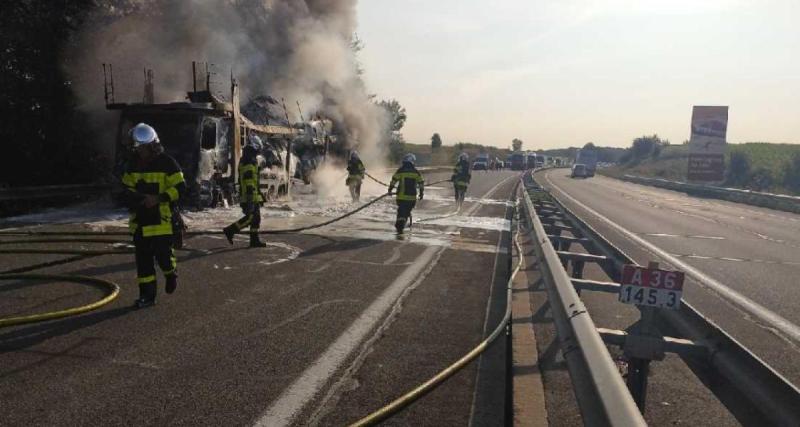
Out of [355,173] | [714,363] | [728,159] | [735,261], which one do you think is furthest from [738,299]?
[728,159]

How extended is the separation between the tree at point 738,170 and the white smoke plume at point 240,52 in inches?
1615

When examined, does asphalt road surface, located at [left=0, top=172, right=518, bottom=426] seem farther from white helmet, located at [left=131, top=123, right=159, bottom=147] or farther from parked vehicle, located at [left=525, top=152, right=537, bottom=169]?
parked vehicle, located at [left=525, top=152, right=537, bottom=169]

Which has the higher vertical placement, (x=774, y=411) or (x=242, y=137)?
(x=242, y=137)

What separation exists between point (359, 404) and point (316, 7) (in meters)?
34.2

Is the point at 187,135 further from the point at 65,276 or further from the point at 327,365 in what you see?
the point at 327,365

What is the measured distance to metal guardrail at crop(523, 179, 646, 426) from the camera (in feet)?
6.93

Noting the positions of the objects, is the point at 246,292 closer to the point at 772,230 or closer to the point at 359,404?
the point at 359,404

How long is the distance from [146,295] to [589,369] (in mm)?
4534

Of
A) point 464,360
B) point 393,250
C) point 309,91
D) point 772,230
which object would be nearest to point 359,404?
point 464,360

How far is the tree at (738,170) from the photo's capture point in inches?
2402

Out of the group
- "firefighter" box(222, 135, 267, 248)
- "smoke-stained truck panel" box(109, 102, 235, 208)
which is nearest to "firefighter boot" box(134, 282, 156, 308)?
"firefighter" box(222, 135, 267, 248)

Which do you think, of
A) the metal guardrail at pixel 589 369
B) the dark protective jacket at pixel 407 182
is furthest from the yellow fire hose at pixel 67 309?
the dark protective jacket at pixel 407 182

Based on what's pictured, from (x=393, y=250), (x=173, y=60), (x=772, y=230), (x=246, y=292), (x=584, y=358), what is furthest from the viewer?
(x=173, y=60)

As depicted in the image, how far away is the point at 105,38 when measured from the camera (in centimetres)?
1881
